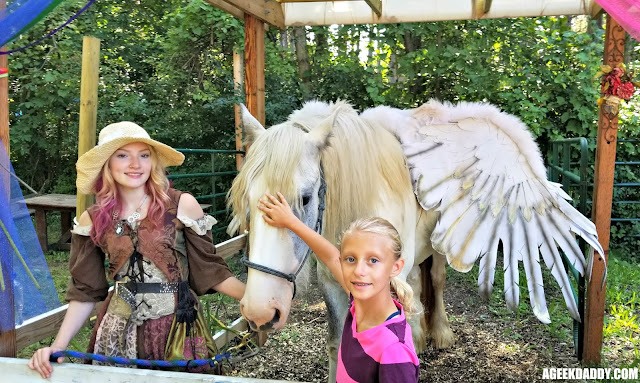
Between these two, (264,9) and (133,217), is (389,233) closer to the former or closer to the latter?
(133,217)

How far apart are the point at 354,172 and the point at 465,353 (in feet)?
6.80

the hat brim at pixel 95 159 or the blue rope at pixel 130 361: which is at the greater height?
the hat brim at pixel 95 159

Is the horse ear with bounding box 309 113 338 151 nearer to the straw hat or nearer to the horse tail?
the straw hat

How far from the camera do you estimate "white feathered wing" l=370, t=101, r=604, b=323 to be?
2312 millimetres

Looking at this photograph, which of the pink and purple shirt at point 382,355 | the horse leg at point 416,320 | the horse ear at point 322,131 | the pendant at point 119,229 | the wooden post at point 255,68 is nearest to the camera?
the pink and purple shirt at point 382,355

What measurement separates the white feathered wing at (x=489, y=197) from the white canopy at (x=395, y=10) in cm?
110

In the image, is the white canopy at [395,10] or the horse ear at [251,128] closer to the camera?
the horse ear at [251,128]

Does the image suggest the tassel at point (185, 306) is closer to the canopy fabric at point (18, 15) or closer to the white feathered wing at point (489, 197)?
the canopy fabric at point (18, 15)

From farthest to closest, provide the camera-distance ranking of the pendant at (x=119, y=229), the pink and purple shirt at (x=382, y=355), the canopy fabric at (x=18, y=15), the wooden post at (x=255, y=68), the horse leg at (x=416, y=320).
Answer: the wooden post at (x=255, y=68) < the horse leg at (x=416, y=320) < the pendant at (x=119, y=229) < the canopy fabric at (x=18, y=15) < the pink and purple shirt at (x=382, y=355)

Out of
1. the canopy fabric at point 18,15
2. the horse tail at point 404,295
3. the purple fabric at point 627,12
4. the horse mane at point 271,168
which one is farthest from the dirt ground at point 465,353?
the canopy fabric at point 18,15

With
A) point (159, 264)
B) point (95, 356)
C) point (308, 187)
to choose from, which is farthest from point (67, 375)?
point (308, 187)

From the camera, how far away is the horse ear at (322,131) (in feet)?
6.07

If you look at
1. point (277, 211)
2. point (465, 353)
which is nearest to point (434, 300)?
point (465, 353)

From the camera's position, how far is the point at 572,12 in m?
3.27
